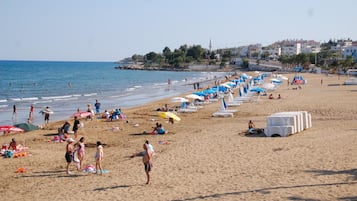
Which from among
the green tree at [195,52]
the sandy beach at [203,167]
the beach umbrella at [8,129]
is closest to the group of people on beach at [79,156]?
the sandy beach at [203,167]

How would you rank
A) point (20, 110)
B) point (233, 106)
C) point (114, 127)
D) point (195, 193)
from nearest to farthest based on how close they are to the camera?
1. point (195, 193)
2. point (114, 127)
3. point (233, 106)
4. point (20, 110)

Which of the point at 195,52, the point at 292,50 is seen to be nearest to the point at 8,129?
the point at 195,52

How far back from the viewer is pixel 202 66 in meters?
148

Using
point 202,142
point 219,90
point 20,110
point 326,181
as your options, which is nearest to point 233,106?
point 219,90

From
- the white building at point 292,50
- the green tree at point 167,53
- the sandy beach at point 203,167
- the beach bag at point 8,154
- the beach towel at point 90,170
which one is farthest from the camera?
the white building at point 292,50

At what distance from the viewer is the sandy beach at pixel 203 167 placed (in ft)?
34.4

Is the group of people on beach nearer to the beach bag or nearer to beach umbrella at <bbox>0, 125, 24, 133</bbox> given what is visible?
the beach bag

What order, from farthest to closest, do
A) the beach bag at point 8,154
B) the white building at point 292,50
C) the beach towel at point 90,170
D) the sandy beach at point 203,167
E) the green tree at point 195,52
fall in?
the white building at point 292,50
the green tree at point 195,52
the beach bag at point 8,154
the beach towel at point 90,170
the sandy beach at point 203,167

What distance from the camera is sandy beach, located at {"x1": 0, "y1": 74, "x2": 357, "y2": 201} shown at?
10477mm

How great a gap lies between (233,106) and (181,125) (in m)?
8.73

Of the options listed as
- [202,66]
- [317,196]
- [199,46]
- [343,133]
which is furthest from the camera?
[199,46]

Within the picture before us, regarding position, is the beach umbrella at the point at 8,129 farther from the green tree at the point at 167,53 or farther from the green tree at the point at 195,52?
the green tree at the point at 195,52

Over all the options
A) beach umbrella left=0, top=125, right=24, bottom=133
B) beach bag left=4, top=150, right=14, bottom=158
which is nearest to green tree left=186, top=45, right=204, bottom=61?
beach umbrella left=0, top=125, right=24, bottom=133

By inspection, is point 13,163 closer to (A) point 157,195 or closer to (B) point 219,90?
(A) point 157,195
